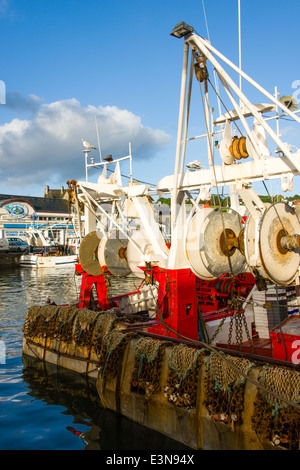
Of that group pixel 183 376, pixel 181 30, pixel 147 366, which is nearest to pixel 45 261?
pixel 147 366

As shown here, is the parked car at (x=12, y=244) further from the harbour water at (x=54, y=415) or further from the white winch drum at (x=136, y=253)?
the white winch drum at (x=136, y=253)

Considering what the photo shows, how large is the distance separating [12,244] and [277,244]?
6115cm

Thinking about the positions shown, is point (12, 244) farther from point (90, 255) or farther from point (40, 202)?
point (90, 255)

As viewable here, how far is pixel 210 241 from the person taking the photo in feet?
29.1

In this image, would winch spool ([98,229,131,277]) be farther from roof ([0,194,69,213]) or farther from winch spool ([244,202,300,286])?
roof ([0,194,69,213])

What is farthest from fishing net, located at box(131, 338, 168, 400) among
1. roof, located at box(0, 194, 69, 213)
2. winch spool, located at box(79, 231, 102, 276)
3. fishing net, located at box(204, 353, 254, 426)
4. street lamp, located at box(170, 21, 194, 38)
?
roof, located at box(0, 194, 69, 213)

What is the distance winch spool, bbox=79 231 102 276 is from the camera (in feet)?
47.9

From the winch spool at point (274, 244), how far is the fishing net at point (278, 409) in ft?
6.66

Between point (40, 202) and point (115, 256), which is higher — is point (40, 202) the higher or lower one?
the higher one

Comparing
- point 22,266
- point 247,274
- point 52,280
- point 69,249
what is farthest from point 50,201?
point 247,274

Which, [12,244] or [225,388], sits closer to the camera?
[225,388]

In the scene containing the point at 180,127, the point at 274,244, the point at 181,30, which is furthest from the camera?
the point at 180,127

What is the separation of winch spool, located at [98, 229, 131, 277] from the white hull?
127 feet
